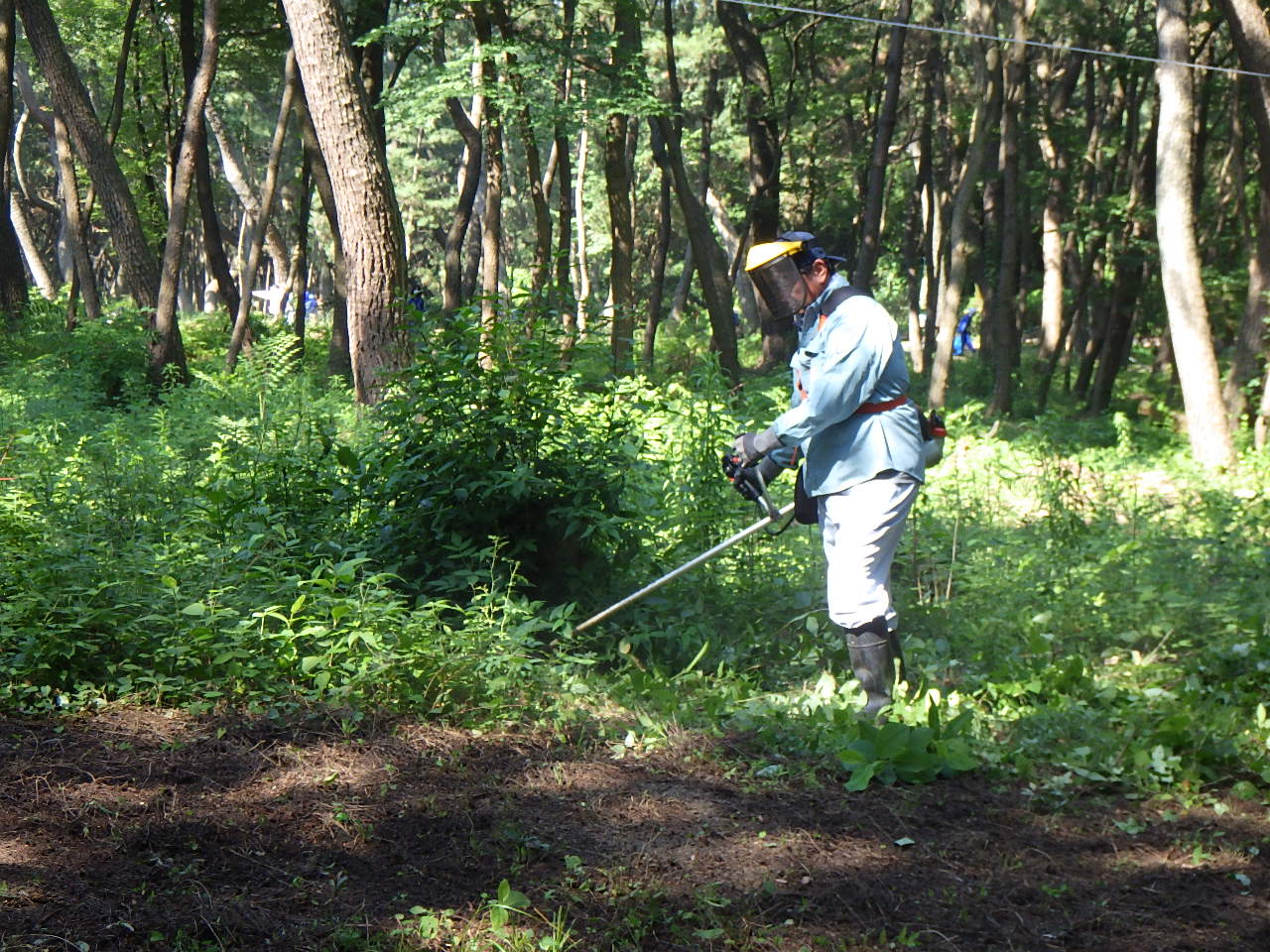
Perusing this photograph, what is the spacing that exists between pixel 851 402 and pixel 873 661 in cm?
120

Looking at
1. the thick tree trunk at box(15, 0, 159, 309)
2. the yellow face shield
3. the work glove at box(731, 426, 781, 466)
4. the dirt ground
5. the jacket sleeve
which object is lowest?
the dirt ground

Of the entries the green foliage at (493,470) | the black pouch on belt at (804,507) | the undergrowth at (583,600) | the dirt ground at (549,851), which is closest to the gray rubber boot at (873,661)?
the undergrowth at (583,600)

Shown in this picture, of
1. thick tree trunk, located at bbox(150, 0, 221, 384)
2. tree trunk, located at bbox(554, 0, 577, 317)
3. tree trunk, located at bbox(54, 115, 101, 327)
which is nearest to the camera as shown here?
tree trunk, located at bbox(554, 0, 577, 317)

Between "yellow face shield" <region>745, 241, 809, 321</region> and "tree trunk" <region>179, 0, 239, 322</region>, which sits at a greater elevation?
"tree trunk" <region>179, 0, 239, 322</region>

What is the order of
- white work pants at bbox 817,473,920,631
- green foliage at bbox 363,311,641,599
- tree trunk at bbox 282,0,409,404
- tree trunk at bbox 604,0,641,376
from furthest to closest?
tree trunk at bbox 604,0,641,376, tree trunk at bbox 282,0,409,404, green foliage at bbox 363,311,641,599, white work pants at bbox 817,473,920,631

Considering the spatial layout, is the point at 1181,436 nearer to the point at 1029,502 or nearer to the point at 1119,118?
the point at 1029,502

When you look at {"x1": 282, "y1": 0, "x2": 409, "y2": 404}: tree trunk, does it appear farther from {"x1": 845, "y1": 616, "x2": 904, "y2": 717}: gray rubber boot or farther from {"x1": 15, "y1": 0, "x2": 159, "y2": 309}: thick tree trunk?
{"x1": 15, "y1": 0, "x2": 159, "y2": 309}: thick tree trunk

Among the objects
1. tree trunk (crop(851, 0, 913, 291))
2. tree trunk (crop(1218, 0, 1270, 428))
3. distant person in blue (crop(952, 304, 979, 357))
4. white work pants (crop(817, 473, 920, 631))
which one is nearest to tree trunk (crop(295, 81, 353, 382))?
tree trunk (crop(851, 0, 913, 291))

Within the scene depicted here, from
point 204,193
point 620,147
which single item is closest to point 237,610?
point 620,147

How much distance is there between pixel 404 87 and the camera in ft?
51.5

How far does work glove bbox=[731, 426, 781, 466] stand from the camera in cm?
561

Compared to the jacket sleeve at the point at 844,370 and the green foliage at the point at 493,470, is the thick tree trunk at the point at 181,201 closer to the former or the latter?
the green foliage at the point at 493,470

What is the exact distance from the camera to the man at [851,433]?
5.39 meters

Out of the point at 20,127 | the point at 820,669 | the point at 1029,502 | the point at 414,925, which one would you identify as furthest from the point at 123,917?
the point at 20,127
